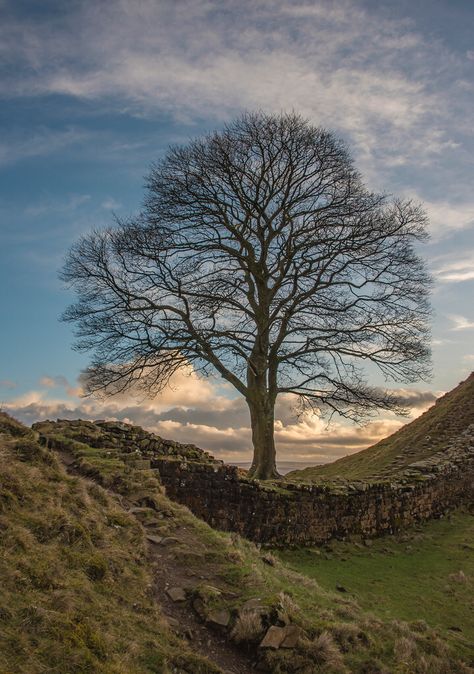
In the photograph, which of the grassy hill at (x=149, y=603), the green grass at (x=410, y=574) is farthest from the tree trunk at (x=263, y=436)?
the grassy hill at (x=149, y=603)

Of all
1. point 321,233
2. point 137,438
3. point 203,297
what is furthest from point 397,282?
point 137,438

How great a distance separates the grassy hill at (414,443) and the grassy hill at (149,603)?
44.7 ft

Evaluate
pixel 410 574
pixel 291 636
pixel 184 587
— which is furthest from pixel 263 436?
pixel 291 636

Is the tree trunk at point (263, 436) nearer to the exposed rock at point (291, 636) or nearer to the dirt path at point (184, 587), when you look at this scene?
the dirt path at point (184, 587)

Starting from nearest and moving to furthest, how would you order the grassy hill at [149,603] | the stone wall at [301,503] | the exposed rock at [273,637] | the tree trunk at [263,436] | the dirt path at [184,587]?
1. the grassy hill at [149,603]
2. the dirt path at [184,587]
3. the exposed rock at [273,637]
4. the stone wall at [301,503]
5. the tree trunk at [263,436]

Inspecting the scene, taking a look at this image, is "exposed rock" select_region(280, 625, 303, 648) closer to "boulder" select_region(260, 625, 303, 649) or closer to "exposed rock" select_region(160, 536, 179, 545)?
"boulder" select_region(260, 625, 303, 649)

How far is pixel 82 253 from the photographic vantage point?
20234 millimetres

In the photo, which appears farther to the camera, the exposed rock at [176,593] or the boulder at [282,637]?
the exposed rock at [176,593]

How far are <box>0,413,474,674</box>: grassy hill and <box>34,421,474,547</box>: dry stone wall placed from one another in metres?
2.56

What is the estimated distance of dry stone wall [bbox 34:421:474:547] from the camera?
13.1 m

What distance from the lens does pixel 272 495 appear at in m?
14.1

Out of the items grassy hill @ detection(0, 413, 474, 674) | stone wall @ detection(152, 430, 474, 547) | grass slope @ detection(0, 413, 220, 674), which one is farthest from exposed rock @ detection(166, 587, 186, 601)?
stone wall @ detection(152, 430, 474, 547)

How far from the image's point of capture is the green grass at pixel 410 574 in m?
10.8

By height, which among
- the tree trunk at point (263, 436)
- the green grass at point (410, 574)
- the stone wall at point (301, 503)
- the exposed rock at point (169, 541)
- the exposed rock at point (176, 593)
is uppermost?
the tree trunk at point (263, 436)
